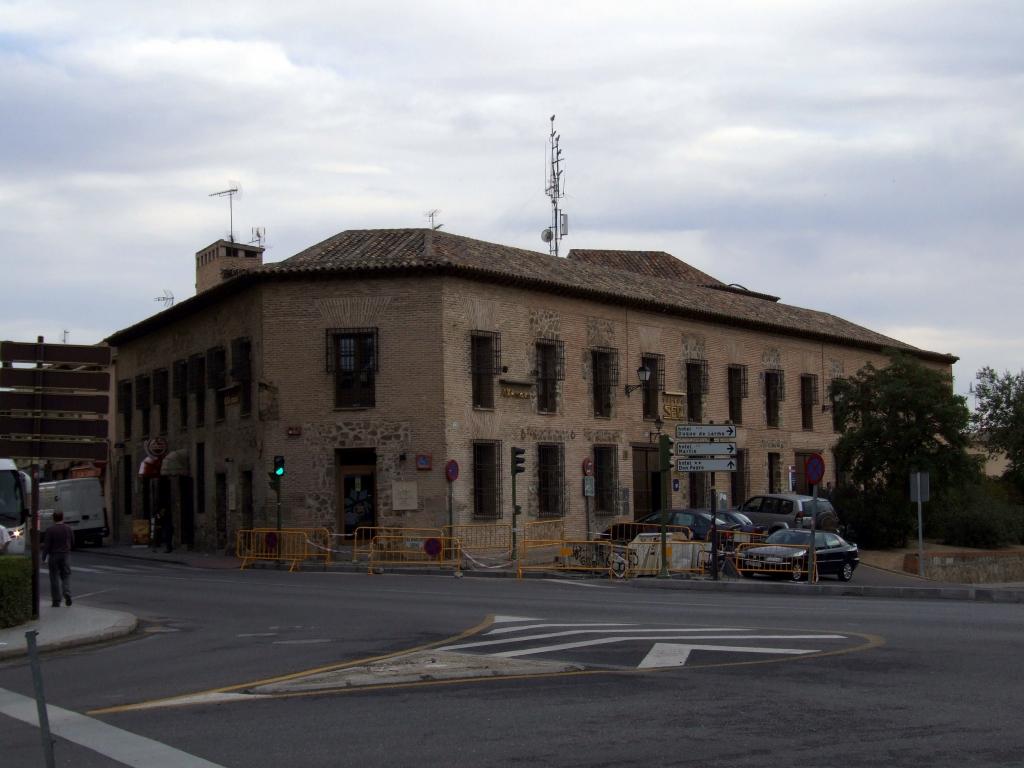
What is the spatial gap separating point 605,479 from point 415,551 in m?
8.97

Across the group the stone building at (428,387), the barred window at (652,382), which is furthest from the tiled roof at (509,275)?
the barred window at (652,382)

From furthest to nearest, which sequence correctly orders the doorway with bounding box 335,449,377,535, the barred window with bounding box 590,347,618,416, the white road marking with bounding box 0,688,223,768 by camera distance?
1. the barred window with bounding box 590,347,618,416
2. the doorway with bounding box 335,449,377,535
3. the white road marking with bounding box 0,688,223,768

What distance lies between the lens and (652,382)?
143 ft

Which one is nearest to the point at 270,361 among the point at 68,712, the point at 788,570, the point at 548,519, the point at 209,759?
the point at 548,519

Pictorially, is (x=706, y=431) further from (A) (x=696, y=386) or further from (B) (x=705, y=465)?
(A) (x=696, y=386)

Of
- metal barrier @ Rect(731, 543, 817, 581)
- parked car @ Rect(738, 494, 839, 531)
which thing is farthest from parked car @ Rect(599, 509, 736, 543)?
parked car @ Rect(738, 494, 839, 531)

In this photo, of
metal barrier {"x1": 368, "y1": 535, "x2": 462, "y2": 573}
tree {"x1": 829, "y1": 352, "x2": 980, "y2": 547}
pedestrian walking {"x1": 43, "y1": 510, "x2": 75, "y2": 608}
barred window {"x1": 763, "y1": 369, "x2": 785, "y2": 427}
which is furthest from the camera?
barred window {"x1": 763, "y1": 369, "x2": 785, "y2": 427}

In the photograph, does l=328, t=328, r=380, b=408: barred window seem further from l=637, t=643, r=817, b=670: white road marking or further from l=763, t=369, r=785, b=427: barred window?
l=637, t=643, r=817, b=670: white road marking

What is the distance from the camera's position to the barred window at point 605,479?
41.1 metres

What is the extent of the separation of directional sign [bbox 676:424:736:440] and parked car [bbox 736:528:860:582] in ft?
11.6

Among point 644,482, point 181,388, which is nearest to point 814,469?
point 644,482

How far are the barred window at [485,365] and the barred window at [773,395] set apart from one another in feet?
Result: 51.8

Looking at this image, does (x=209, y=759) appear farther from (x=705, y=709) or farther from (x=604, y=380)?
(x=604, y=380)

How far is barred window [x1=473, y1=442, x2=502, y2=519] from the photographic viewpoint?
120ft
